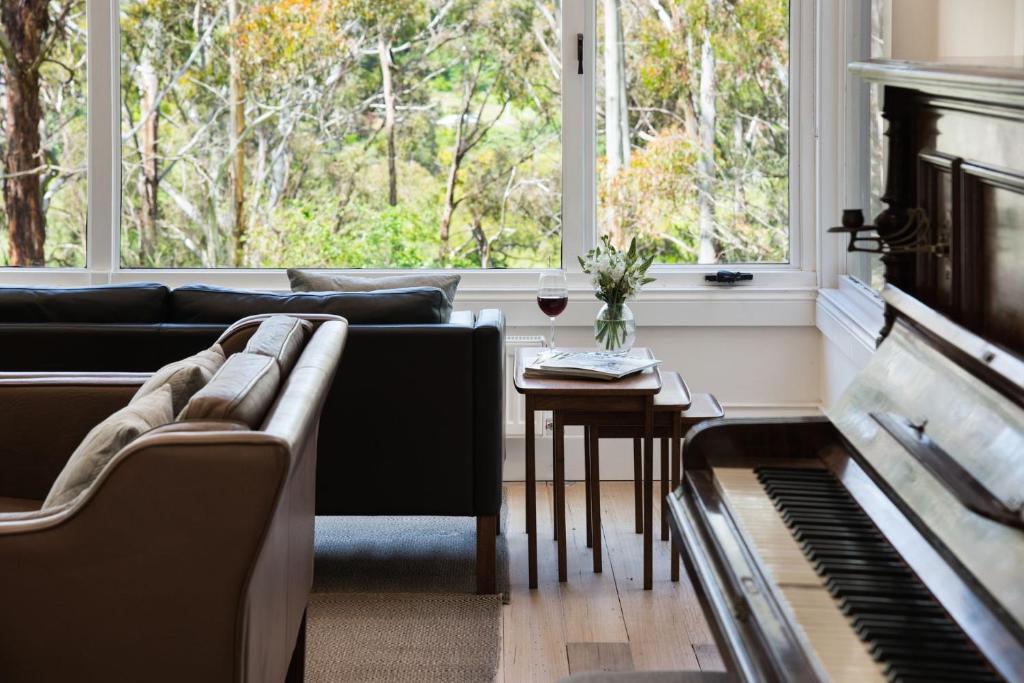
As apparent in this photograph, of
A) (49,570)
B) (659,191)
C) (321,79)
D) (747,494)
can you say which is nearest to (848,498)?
(747,494)

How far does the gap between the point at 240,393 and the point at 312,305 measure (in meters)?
1.45

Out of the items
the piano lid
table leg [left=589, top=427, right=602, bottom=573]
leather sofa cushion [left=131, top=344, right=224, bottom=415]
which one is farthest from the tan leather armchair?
table leg [left=589, top=427, right=602, bottom=573]

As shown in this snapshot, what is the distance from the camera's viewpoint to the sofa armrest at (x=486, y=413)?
377 cm

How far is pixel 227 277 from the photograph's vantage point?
539 cm

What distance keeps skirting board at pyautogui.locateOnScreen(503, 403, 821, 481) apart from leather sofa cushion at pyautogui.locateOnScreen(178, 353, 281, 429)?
2.57m

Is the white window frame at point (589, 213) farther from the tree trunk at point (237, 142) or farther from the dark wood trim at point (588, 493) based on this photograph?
the dark wood trim at point (588, 493)

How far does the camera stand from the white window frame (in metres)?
5.15

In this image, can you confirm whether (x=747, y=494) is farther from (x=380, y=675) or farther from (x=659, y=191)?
(x=659, y=191)

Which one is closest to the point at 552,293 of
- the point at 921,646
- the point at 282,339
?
the point at 282,339

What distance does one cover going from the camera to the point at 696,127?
17.4ft

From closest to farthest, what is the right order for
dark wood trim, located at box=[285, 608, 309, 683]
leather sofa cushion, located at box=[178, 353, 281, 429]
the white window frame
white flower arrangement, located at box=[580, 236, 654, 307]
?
1. leather sofa cushion, located at box=[178, 353, 281, 429]
2. dark wood trim, located at box=[285, 608, 309, 683]
3. white flower arrangement, located at box=[580, 236, 654, 307]
4. the white window frame

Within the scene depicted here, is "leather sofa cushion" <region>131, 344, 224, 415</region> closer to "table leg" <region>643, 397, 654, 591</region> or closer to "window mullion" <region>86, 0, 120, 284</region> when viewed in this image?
"table leg" <region>643, 397, 654, 591</region>

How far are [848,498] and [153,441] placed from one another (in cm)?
111

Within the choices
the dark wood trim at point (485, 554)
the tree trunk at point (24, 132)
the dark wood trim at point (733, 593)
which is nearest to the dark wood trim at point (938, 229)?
the dark wood trim at point (733, 593)
